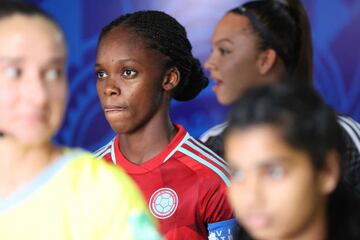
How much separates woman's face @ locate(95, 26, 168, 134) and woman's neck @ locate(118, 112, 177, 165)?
2cm

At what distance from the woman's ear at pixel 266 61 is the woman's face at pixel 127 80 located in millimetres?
389

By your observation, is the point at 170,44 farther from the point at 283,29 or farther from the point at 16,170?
the point at 16,170

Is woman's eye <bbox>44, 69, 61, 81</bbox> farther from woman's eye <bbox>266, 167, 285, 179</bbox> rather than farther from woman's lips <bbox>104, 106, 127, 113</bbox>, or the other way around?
woman's lips <bbox>104, 106, 127, 113</bbox>

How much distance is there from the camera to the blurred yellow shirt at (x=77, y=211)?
1.42 meters

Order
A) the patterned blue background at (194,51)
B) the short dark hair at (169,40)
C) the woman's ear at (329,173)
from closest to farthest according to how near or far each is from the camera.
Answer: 1. the woman's ear at (329,173)
2. the short dark hair at (169,40)
3. the patterned blue background at (194,51)

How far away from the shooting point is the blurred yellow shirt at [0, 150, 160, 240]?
1.42 meters

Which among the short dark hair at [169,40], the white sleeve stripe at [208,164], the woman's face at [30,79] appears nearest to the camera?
the woman's face at [30,79]

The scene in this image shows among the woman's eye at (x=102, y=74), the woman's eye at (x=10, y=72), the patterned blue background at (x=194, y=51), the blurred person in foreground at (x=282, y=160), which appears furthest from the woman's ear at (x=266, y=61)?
the patterned blue background at (x=194, y=51)

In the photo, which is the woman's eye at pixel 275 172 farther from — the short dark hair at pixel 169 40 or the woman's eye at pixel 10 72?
the short dark hair at pixel 169 40

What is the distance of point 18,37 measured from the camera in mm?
1420

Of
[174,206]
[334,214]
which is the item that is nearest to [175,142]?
[174,206]

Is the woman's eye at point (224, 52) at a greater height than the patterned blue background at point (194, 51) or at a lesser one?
greater

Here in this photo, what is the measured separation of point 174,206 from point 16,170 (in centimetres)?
96

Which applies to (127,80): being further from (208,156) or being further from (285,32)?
(285,32)
